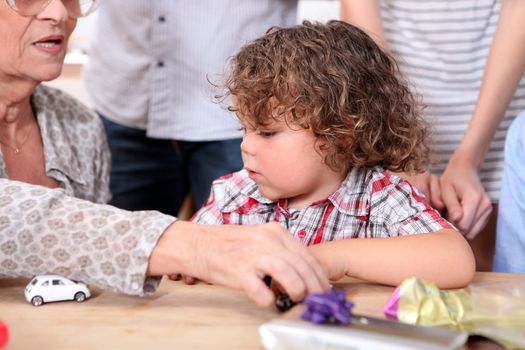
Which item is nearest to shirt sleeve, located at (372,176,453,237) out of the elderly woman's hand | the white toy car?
the elderly woman's hand

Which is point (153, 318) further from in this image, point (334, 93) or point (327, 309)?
point (334, 93)

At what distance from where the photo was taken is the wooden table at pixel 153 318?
1041 millimetres

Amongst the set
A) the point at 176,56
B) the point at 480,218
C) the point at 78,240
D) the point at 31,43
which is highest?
the point at 31,43

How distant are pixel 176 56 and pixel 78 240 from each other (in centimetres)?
111

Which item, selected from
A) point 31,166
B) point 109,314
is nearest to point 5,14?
point 31,166

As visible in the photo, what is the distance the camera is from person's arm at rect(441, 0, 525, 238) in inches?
68.1

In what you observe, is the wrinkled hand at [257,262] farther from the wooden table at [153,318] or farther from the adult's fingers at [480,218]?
the adult's fingers at [480,218]

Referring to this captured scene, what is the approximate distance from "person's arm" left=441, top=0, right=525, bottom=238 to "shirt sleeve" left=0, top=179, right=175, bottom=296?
2.59ft

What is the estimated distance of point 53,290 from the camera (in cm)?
120

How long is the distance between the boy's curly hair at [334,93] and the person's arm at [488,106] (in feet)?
0.54

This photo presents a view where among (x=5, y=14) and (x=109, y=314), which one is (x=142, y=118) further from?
(x=109, y=314)

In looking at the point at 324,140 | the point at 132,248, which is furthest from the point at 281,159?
the point at 132,248

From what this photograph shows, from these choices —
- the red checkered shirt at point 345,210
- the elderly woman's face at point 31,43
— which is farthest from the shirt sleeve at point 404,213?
the elderly woman's face at point 31,43

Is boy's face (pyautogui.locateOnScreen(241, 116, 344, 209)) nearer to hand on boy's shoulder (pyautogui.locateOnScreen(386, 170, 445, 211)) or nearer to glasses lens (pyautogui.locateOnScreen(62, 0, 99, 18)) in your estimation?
hand on boy's shoulder (pyautogui.locateOnScreen(386, 170, 445, 211))
